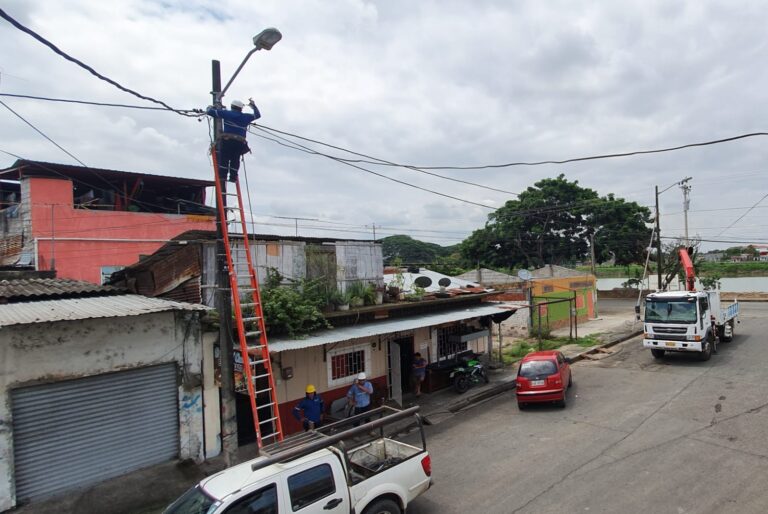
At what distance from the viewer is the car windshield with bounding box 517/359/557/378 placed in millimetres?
12766

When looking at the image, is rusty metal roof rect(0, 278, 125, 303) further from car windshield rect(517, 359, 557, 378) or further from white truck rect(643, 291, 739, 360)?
white truck rect(643, 291, 739, 360)

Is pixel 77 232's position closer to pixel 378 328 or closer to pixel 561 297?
pixel 378 328

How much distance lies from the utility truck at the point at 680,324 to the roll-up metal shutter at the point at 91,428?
1677 centimetres

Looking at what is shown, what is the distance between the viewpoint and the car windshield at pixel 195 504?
5231 mm

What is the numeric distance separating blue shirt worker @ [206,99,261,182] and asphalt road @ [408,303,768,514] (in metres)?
6.27

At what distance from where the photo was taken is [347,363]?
1298 cm

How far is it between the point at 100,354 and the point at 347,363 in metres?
6.21

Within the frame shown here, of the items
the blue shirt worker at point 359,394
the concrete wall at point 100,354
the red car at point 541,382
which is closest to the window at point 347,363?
the blue shirt worker at point 359,394

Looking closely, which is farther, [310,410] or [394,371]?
[394,371]

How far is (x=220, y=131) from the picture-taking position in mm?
7102

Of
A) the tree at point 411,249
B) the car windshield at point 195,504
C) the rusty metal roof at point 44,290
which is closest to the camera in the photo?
the car windshield at point 195,504

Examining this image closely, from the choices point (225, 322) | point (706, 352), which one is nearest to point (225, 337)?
point (225, 322)

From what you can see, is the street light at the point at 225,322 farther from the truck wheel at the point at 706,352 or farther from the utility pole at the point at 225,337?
the truck wheel at the point at 706,352

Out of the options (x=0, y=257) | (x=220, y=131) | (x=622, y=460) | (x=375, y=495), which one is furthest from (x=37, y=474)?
(x=0, y=257)
